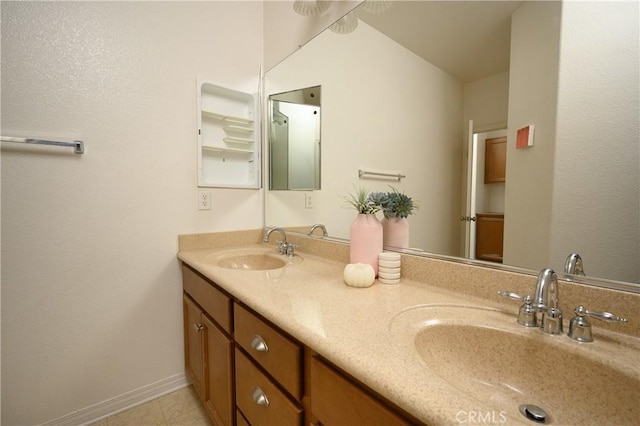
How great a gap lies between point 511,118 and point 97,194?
66.4 inches

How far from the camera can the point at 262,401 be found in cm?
77

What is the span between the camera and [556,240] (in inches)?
26.8

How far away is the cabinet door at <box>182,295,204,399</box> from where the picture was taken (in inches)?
49.1

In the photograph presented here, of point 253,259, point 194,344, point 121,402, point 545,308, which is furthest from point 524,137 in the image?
point 121,402

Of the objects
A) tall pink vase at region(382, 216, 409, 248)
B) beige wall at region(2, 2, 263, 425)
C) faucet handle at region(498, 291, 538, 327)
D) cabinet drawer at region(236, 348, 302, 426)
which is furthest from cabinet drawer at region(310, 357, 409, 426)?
beige wall at region(2, 2, 263, 425)

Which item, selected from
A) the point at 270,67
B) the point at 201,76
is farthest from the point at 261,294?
the point at 270,67

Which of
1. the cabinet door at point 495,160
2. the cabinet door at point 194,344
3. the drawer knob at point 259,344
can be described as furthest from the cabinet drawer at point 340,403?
the cabinet door at point 194,344

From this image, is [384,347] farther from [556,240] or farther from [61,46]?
[61,46]

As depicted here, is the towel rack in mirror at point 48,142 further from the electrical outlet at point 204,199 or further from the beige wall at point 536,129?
the beige wall at point 536,129

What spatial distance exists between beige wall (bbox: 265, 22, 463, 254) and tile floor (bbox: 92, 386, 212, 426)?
1.09 meters

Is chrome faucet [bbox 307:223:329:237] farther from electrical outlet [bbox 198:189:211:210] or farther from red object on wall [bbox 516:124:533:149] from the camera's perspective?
red object on wall [bbox 516:124:533:149]

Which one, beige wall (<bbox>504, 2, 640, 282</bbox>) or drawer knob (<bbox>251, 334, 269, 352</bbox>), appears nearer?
beige wall (<bbox>504, 2, 640, 282</bbox>)

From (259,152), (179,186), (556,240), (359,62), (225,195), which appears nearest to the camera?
(556,240)

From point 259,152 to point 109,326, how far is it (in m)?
1.24
